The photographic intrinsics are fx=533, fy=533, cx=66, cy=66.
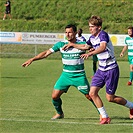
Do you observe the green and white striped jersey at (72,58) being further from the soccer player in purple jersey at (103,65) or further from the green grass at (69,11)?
the green grass at (69,11)

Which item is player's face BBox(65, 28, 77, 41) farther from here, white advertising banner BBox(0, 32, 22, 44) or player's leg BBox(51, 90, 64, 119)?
white advertising banner BBox(0, 32, 22, 44)

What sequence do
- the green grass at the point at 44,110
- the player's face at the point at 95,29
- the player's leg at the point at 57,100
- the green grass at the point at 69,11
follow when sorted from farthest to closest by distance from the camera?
the green grass at the point at 69,11 < the player's leg at the point at 57,100 < the player's face at the point at 95,29 < the green grass at the point at 44,110

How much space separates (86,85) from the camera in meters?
10.1

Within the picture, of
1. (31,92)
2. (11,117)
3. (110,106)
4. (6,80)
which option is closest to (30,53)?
(6,80)

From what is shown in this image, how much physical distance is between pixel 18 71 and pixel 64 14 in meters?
21.2

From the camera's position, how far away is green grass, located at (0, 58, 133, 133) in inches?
356

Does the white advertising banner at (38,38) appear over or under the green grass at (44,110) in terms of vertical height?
under

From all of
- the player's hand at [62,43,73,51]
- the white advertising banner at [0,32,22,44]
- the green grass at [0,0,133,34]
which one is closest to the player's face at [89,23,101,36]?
the player's hand at [62,43,73,51]

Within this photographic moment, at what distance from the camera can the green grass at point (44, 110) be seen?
904 cm

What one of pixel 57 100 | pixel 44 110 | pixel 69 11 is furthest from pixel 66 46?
pixel 69 11

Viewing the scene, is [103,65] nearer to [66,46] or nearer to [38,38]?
[66,46]

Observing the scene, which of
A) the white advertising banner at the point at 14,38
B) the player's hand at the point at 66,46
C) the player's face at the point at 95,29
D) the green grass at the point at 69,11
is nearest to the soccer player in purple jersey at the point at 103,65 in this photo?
the player's face at the point at 95,29

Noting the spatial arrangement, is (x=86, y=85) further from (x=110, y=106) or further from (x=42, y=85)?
(x=42, y=85)

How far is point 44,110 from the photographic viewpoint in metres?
11.7
